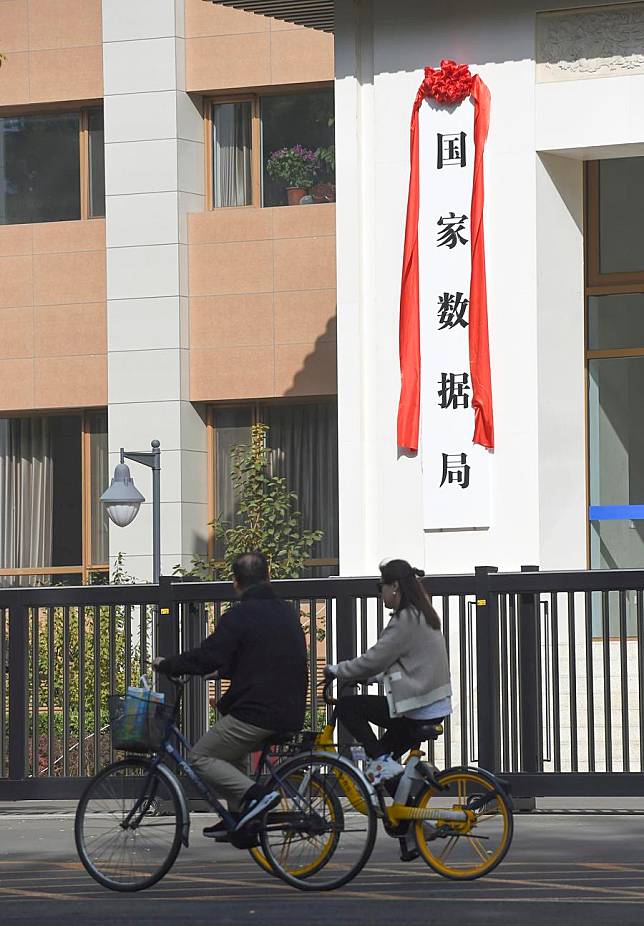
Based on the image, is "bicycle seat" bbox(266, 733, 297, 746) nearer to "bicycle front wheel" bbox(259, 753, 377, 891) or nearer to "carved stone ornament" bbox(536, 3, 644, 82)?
"bicycle front wheel" bbox(259, 753, 377, 891)

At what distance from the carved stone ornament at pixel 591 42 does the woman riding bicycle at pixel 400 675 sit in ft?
33.1

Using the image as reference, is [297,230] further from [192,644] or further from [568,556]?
[192,644]

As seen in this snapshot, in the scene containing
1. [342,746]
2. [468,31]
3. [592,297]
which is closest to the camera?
[342,746]

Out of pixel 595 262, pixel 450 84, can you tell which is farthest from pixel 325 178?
pixel 450 84

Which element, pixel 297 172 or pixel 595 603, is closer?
pixel 595 603

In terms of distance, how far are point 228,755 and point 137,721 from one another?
1.68 feet

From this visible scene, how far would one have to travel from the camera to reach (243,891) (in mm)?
10250

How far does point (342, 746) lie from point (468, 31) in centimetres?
1018

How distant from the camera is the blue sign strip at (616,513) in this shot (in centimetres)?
2216

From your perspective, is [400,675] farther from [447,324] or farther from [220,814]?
[447,324]

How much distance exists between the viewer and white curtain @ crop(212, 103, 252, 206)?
87.8 ft

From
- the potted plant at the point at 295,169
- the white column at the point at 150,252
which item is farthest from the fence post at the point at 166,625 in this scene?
the potted plant at the point at 295,169

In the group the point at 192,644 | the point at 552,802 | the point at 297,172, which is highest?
the point at 297,172

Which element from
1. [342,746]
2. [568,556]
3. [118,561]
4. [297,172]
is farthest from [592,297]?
[342,746]
